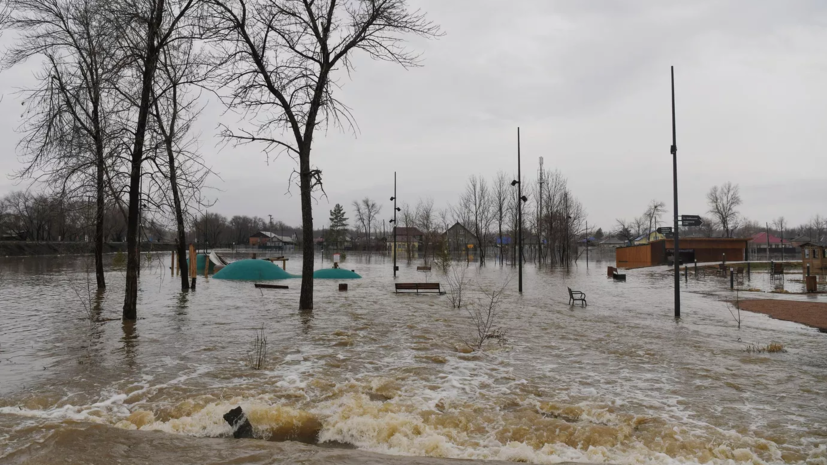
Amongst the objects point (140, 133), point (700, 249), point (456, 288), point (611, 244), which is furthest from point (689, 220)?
point (611, 244)

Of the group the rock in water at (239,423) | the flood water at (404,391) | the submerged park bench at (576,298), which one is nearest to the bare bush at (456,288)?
the flood water at (404,391)

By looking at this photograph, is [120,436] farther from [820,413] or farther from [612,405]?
[820,413]

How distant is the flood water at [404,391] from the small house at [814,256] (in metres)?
23.0

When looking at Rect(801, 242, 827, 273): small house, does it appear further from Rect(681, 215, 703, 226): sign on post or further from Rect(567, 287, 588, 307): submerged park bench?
Rect(567, 287, 588, 307): submerged park bench

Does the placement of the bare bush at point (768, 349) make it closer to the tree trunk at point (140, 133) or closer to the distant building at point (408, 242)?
the tree trunk at point (140, 133)

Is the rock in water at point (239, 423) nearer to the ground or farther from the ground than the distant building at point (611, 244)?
nearer to the ground

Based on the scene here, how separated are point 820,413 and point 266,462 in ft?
23.0

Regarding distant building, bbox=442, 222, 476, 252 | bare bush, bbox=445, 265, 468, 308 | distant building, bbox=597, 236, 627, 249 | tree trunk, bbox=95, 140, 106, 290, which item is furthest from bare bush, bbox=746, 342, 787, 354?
distant building, bbox=597, 236, 627, 249

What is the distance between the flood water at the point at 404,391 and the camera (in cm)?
510

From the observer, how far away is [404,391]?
7.00m

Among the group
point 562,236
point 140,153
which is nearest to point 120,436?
point 140,153

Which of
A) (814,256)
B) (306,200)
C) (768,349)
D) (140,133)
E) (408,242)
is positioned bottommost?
(768,349)

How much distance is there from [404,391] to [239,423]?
2.40 metres

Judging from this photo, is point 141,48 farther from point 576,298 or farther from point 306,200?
point 576,298
